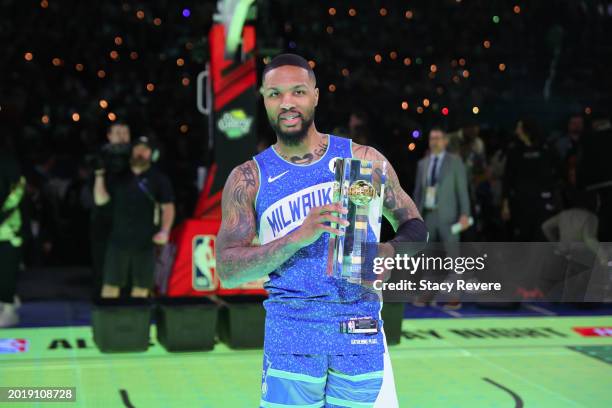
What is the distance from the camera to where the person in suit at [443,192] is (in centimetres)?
1011

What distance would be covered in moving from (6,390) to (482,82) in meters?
11.4

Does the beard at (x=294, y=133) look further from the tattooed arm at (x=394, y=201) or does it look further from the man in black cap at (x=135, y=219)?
the man in black cap at (x=135, y=219)

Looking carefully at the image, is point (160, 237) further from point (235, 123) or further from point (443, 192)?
point (443, 192)

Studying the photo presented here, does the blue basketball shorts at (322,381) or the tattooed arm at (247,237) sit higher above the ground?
the tattooed arm at (247,237)

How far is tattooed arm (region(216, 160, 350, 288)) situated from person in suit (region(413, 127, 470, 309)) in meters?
6.91

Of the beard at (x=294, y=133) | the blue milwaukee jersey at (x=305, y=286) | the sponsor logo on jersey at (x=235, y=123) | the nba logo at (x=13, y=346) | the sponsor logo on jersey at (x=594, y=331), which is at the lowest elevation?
the nba logo at (x=13, y=346)

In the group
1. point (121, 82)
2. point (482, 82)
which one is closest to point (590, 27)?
point (482, 82)

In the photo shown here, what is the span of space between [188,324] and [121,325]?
576mm

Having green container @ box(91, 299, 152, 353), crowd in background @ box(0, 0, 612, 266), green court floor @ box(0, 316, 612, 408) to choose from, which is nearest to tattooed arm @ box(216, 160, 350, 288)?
green court floor @ box(0, 316, 612, 408)

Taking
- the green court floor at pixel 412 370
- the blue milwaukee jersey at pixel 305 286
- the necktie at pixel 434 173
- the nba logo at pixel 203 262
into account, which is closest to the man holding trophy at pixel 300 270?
the blue milwaukee jersey at pixel 305 286

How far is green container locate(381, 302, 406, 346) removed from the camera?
26.8 ft

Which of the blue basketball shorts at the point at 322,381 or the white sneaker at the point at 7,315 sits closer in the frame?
the blue basketball shorts at the point at 322,381

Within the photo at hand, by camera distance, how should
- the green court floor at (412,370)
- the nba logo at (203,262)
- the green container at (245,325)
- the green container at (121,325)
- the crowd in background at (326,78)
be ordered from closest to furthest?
the green court floor at (412,370), the green container at (121,325), the green container at (245,325), the nba logo at (203,262), the crowd in background at (326,78)

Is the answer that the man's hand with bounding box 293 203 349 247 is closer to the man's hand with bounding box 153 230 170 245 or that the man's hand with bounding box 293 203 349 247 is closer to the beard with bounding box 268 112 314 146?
the beard with bounding box 268 112 314 146
